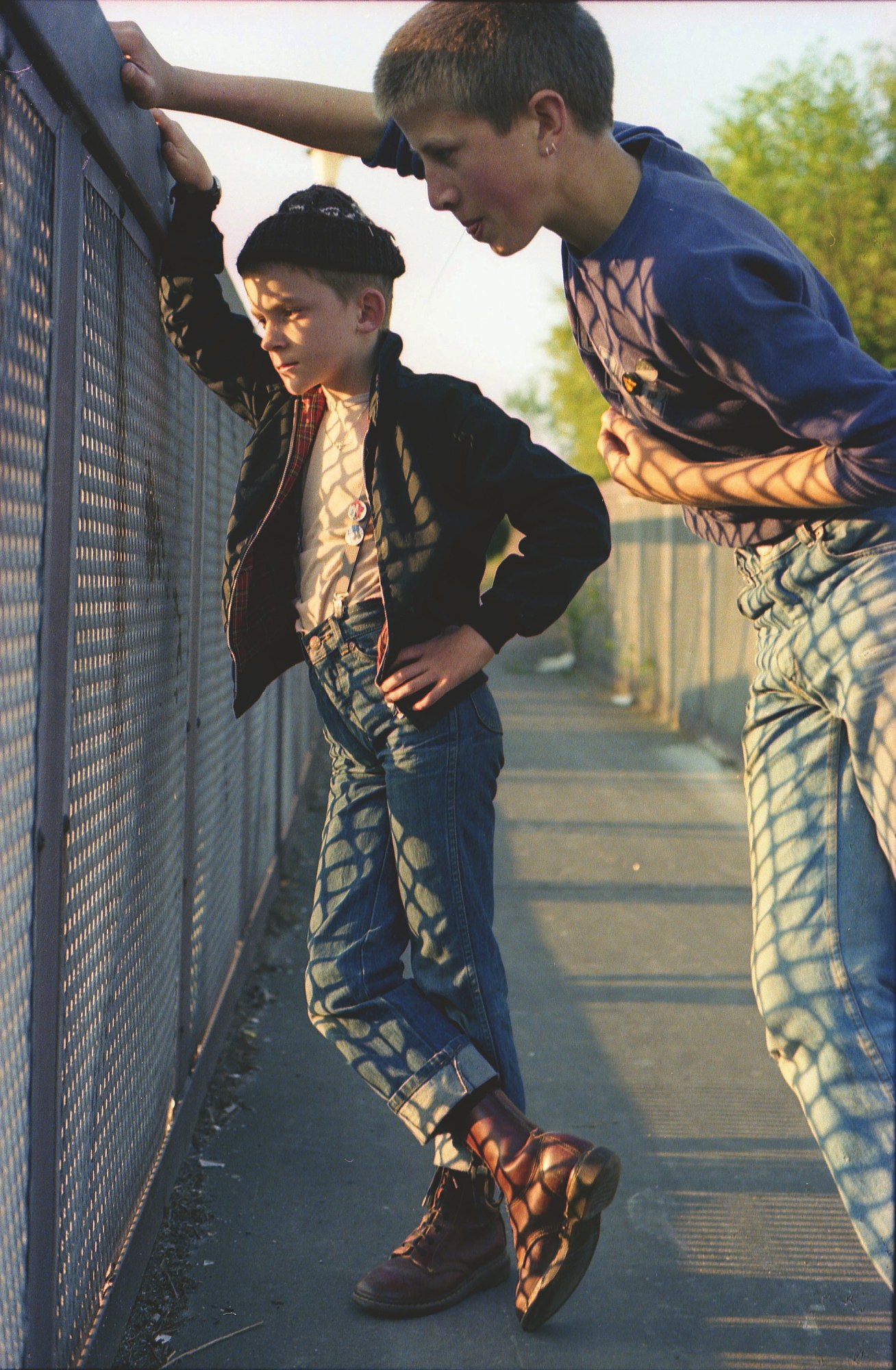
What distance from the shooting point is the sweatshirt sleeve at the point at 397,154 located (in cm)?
253

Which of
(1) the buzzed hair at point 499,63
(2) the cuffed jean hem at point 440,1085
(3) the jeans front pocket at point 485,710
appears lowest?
(2) the cuffed jean hem at point 440,1085

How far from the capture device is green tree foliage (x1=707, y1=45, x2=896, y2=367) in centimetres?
2097

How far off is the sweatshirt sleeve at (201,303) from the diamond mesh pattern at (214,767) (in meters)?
0.60

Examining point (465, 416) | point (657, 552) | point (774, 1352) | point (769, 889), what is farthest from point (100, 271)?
point (657, 552)

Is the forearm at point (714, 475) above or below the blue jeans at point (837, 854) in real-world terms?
above

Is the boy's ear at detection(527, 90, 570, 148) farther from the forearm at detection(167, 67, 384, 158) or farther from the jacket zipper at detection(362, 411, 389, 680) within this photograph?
the forearm at detection(167, 67, 384, 158)

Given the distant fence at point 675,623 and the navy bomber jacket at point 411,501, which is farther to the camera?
the distant fence at point 675,623

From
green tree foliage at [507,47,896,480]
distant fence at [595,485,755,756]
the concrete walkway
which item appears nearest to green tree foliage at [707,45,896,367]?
green tree foliage at [507,47,896,480]

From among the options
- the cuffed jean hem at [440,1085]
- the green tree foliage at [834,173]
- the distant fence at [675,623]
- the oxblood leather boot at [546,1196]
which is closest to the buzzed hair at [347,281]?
the cuffed jean hem at [440,1085]

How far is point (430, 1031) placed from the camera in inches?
94.0

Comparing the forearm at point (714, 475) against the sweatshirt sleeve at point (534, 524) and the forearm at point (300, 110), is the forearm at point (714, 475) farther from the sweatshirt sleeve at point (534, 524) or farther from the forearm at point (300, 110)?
the forearm at point (300, 110)

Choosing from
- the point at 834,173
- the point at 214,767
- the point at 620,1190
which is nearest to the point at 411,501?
the point at 214,767

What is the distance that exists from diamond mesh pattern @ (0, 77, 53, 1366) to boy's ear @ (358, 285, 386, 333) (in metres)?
0.92

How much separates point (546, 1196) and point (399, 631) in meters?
1.01
